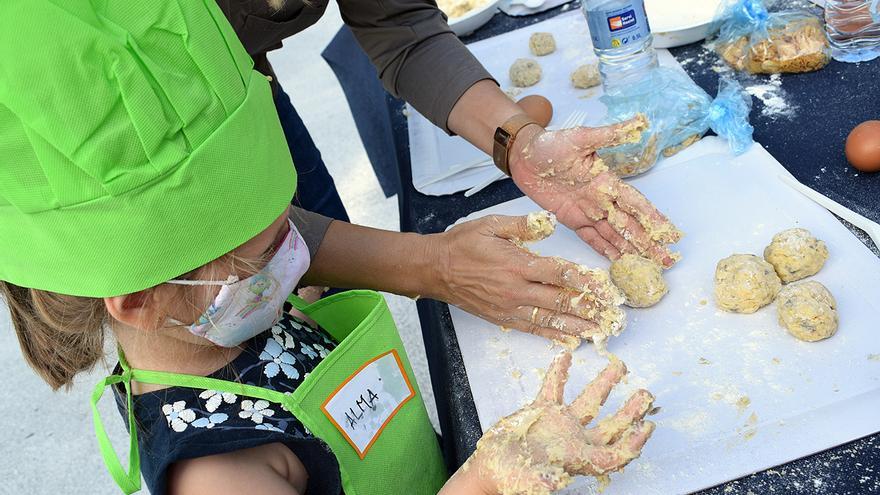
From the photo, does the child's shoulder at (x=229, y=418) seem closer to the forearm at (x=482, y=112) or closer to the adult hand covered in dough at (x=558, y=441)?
the adult hand covered in dough at (x=558, y=441)

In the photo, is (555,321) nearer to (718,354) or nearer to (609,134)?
(718,354)

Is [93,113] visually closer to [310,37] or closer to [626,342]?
[626,342]

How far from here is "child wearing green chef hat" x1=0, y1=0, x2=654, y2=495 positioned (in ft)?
3.21

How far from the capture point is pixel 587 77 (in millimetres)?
2262

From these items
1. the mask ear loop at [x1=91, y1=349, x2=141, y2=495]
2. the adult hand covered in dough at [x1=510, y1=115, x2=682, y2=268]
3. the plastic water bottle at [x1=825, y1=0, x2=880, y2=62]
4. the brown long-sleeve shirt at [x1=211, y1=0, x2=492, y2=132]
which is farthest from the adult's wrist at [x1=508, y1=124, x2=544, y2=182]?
the mask ear loop at [x1=91, y1=349, x2=141, y2=495]

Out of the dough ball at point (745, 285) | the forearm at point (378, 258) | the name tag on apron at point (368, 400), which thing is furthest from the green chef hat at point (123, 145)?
the dough ball at point (745, 285)

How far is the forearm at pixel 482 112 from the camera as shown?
1891mm

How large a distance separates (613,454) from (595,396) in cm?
10

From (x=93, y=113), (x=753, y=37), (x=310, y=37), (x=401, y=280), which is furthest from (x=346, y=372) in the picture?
(x=310, y=37)

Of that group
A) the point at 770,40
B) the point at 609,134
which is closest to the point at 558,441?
the point at 609,134

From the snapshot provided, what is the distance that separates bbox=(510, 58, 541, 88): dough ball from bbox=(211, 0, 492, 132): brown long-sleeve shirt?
43 cm

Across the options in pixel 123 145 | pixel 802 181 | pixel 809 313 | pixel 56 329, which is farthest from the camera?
pixel 802 181

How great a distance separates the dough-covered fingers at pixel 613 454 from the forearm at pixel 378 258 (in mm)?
701

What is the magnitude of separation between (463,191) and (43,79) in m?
1.29
